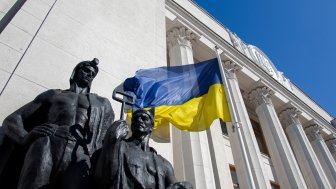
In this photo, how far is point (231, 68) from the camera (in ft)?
58.5

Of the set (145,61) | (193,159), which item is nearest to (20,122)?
(145,61)

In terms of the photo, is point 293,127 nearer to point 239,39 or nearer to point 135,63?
point 239,39

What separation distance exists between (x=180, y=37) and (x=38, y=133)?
12.4 m

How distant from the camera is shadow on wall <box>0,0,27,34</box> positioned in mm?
5988

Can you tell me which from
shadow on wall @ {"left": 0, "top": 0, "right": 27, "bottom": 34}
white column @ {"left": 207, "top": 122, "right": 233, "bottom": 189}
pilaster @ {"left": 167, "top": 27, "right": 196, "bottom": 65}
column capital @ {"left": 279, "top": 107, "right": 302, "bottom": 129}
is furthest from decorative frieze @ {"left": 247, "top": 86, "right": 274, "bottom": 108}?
shadow on wall @ {"left": 0, "top": 0, "right": 27, "bottom": 34}

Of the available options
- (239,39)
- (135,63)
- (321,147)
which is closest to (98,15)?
(135,63)

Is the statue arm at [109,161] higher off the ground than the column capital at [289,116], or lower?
lower

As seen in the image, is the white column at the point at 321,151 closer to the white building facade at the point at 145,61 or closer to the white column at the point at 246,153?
the white building facade at the point at 145,61

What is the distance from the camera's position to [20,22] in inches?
256

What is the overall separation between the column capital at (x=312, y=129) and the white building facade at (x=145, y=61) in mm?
3854

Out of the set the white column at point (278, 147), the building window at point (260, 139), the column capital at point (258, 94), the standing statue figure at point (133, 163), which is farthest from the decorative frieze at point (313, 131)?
the standing statue figure at point (133, 163)

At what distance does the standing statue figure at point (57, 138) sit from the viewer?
10.1ft

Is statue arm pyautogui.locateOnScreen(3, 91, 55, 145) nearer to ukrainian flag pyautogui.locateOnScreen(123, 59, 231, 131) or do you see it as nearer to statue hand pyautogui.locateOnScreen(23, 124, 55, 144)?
statue hand pyautogui.locateOnScreen(23, 124, 55, 144)

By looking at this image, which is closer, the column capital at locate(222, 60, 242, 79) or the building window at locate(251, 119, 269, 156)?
the column capital at locate(222, 60, 242, 79)
